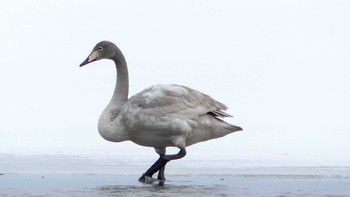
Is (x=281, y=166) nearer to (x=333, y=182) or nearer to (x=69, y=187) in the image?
(x=333, y=182)

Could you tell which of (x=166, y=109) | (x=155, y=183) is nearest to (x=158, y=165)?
(x=155, y=183)

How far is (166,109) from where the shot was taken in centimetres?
1081

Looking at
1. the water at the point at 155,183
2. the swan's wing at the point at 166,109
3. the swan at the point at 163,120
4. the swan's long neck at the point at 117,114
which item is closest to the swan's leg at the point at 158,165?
the swan at the point at 163,120

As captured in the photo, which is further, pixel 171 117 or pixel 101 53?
pixel 101 53

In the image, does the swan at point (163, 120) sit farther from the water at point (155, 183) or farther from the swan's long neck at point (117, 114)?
the water at point (155, 183)

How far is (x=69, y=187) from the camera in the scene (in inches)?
366

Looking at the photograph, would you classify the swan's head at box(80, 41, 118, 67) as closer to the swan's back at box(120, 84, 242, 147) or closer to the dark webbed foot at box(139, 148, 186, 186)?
the swan's back at box(120, 84, 242, 147)

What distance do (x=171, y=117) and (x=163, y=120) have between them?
12cm

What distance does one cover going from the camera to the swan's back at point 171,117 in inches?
422

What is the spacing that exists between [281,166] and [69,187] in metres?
4.75

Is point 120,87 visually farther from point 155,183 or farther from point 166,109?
point 155,183

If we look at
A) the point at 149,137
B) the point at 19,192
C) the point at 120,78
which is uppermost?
the point at 120,78

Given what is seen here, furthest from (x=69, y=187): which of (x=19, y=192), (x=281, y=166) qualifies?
(x=281, y=166)

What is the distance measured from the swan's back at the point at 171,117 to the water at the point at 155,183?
570 mm
